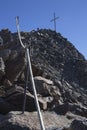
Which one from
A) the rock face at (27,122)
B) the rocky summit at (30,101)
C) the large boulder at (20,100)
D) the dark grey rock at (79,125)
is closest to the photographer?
the dark grey rock at (79,125)

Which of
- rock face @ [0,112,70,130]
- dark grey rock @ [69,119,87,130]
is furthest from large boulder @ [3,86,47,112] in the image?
dark grey rock @ [69,119,87,130]

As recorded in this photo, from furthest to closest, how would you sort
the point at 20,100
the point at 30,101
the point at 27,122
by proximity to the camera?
the point at 20,100
the point at 30,101
the point at 27,122

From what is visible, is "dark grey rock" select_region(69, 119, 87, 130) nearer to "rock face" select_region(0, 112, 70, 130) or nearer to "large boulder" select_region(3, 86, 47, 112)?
"rock face" select_region(0, 112, 70, 130)

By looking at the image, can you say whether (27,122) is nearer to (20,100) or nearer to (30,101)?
(30,101)

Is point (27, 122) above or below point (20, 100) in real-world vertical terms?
below

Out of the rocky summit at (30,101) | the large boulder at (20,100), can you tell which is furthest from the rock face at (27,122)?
the large boulder at (20,100)

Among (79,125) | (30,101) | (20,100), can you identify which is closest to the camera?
(79,125)

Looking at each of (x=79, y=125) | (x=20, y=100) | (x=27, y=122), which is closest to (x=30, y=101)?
(x=20, y=100)

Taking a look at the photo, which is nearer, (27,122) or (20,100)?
(27,122)

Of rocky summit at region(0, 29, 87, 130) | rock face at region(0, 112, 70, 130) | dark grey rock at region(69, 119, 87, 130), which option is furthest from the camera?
rocky summit at region(0, 29, 87, 130)

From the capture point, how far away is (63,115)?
25281 mm

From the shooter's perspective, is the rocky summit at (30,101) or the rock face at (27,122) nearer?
the rock face at (27,122)

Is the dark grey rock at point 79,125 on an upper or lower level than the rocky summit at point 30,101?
lower

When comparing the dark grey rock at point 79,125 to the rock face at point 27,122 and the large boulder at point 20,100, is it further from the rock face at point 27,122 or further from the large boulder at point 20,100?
the large boulder at point 20,100
